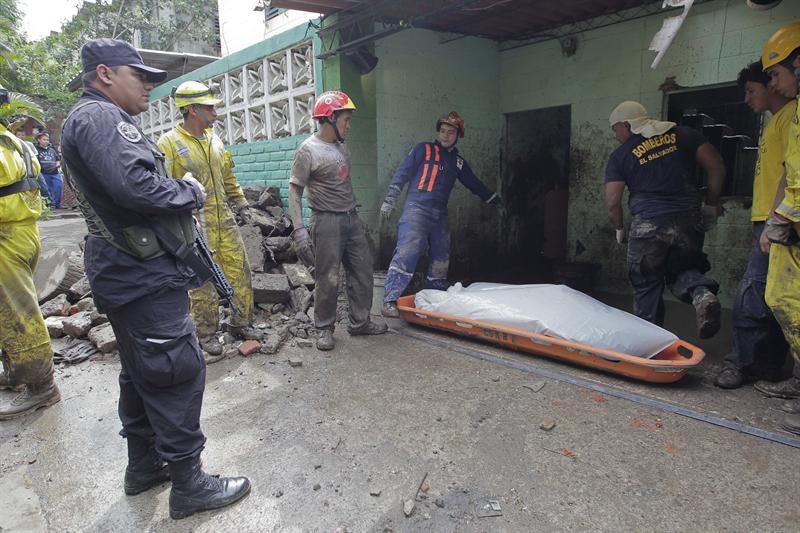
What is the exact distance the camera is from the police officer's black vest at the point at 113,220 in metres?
1.93

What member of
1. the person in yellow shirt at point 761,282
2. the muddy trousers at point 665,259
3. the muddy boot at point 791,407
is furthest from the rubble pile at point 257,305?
the muddy boot at point 791,407

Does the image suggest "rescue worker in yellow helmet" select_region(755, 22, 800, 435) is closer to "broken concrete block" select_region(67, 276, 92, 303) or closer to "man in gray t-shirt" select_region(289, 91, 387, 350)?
"man in gray t-shirt" select_region(289, 91, 387, 350)

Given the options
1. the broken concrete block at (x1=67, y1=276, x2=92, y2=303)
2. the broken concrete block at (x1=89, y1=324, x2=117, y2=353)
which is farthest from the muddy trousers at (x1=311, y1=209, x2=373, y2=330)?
the broken concrete block at (x1=67, y1=276, x2=92, y2=303)

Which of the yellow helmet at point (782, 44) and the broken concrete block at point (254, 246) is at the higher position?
the yellow helmet at point (782, 44)

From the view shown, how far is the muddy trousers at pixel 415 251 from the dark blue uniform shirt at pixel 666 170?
1.88 meters

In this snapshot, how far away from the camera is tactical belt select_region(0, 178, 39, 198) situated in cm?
292

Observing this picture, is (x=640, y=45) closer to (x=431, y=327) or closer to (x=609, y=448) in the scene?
(x=431, y=327)

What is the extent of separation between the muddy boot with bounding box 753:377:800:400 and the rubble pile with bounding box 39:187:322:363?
322 cm

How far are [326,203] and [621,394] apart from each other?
8.69 ft

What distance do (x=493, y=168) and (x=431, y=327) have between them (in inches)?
130

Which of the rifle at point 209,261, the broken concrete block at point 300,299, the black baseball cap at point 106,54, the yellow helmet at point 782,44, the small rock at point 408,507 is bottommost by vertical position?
the small rock at point 408,507

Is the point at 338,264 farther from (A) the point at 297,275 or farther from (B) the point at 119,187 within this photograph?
(B) the point at 119,187

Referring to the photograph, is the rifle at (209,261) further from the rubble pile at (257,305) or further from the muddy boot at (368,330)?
the muddy boot at (368,330)

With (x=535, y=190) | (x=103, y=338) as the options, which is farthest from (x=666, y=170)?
(x=103, y=338)
